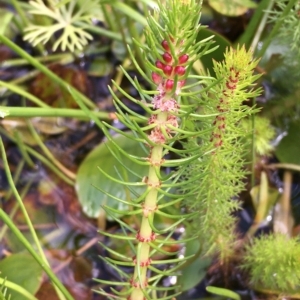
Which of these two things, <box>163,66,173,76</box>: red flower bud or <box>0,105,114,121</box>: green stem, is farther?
<box>0,105,114,121</box>: green stem

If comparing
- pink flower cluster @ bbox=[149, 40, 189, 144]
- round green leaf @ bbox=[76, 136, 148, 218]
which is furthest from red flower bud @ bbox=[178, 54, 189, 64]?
round green leaf @ bbox=[76, 136, 148, 218]

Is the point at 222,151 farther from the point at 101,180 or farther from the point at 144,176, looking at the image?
the point at 101,180

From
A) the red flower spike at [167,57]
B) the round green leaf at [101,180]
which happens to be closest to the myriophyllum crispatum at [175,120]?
the red flower spike at [167,57]

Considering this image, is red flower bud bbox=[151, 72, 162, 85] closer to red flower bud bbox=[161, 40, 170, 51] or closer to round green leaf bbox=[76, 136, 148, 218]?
red flower bud bbox=[161, 40, 170, 51]

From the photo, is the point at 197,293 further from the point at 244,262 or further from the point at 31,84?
the point at 31,84

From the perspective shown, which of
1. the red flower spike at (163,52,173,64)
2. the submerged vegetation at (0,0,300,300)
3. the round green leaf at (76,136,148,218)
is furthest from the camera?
the round green leaf at (76,136,148,218)

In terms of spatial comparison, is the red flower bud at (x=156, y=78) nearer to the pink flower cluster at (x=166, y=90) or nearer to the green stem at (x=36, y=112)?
the pink flower cluster at (x=166, y=90)

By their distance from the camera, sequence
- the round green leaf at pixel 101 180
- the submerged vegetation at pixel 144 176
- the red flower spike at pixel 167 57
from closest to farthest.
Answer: the red flower spike at pixel 167 57
the submerged vegetation at pixel 144 176
the round green leaf at pixel 101 180

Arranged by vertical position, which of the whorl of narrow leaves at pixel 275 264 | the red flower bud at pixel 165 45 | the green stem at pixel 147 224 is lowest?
the whorl of narrow leaves at pixel 275 264
